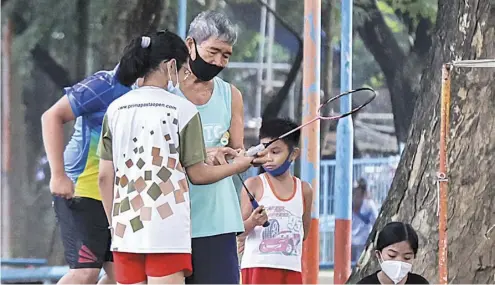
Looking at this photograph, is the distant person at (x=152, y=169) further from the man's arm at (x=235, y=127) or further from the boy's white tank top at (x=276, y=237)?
the boy's white tank top at (x=276, y=237)

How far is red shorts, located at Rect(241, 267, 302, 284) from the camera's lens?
545 centimetres

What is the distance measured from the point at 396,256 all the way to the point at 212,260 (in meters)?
1.04

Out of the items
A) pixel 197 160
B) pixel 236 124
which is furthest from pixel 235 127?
pixel 197 160

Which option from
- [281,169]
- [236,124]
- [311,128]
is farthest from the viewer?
A: [311,128]

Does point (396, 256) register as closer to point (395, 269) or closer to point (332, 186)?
point (395, 269)

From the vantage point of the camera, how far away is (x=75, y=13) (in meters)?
10.4

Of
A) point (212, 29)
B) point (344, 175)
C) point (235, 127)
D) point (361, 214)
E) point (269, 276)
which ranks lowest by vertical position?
point (361, 214)

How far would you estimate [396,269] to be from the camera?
4.90 m

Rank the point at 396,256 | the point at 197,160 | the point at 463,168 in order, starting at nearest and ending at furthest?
the point at 197,160
the point at 396,256
the point at 463,168

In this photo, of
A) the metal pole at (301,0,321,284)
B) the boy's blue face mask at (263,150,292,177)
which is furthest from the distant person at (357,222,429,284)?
the metal pole at (301,0,321,284)

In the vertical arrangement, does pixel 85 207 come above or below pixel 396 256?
above

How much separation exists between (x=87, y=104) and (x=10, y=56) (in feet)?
19.2

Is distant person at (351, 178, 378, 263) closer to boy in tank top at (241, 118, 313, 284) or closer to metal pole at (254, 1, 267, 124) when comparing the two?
metal pole at (254, 1, 267, 124)

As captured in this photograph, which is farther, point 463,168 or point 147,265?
point 463,168
